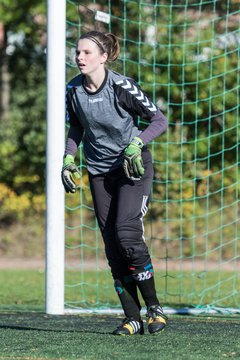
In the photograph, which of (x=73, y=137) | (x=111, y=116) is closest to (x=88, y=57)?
(x=111, y=116)

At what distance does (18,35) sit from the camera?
55.9 feet

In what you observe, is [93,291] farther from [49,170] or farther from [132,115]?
[132,115]

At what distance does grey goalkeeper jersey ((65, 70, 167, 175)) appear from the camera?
558cm

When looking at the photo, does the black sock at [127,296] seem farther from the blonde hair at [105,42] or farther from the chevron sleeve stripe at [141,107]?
the blonde hair at [105,42]

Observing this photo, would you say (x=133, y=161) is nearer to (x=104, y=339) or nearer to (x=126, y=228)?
(x=126, y=228)

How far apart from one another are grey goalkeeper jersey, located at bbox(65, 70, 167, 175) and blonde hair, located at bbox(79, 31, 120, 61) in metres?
0.11

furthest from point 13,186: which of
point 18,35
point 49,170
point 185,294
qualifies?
point 49,170

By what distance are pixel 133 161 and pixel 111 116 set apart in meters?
0.35

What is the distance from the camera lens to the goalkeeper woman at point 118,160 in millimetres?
5570

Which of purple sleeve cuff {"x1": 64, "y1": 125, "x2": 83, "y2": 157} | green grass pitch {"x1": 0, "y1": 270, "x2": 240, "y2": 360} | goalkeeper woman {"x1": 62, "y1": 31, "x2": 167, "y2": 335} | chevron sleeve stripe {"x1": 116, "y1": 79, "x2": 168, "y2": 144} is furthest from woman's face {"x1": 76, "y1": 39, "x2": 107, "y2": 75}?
green grass pitch {"x1": 0, "y1": 270, "x2": 240, "y2": 360}

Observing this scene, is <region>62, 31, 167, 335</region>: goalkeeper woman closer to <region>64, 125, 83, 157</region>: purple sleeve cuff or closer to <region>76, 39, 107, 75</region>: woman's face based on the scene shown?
<region>76, 39, 107, 75</region>: woman's face

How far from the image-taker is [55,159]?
7.48 m

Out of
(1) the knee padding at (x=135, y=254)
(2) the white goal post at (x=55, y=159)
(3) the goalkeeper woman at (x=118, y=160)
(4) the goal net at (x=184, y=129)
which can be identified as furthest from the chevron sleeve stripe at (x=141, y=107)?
(4) the goal net at (x=184, y=129)

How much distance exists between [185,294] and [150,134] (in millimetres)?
4101
